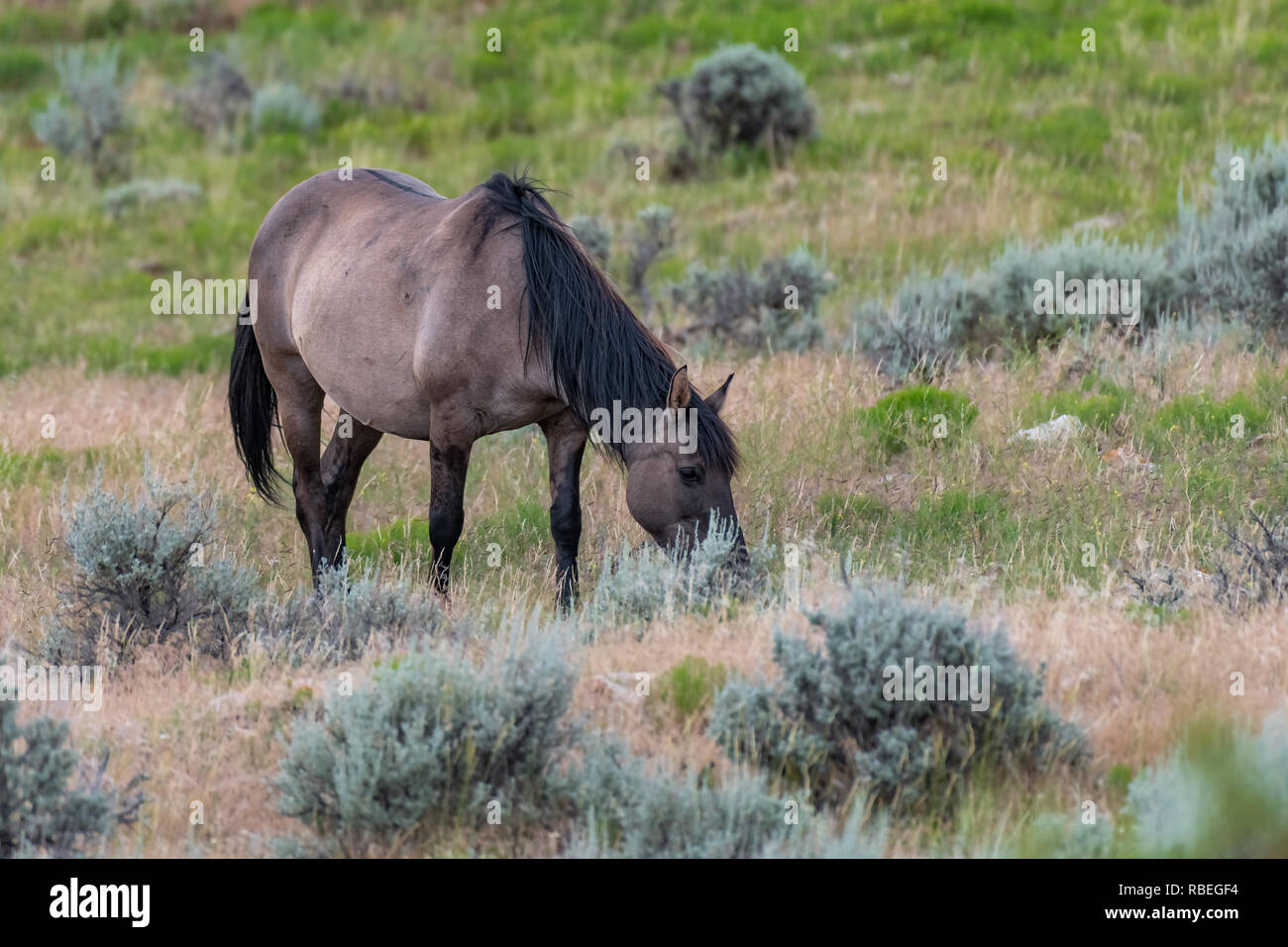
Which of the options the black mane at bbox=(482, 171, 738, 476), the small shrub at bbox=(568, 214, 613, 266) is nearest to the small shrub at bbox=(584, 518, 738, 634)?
the black mane at bbox=(482, 171, 738, 476)

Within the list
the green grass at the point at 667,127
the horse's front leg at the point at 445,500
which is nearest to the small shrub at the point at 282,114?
the green grass at the point at 667,127

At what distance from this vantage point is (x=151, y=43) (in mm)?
25984

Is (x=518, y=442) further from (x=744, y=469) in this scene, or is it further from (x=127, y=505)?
(x=127, y=505)

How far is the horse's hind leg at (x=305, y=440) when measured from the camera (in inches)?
339

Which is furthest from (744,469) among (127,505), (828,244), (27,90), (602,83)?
(27,90)

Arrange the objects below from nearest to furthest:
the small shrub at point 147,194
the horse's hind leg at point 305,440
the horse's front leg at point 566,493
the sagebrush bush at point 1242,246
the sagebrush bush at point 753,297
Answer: the horse's front leg at point 566,493 → the horse's hind leg at point 305,440 → the sagebrush bush at point 1242,246 → the sagebrush bush at point 753,297 → the small shrub at point 147,194

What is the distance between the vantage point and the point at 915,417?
9312 mm

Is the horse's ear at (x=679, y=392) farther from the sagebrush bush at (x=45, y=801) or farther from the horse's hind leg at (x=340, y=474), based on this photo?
the sagebrush bush at (x=45, y=801)

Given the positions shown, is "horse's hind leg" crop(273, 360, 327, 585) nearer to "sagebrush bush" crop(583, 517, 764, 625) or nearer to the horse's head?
"sagebrush bush" crop(583, 517, 764, 625)

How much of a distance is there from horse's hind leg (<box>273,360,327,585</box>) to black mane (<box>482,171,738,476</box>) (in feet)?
7.26

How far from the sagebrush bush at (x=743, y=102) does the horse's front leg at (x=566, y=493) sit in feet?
40.5
